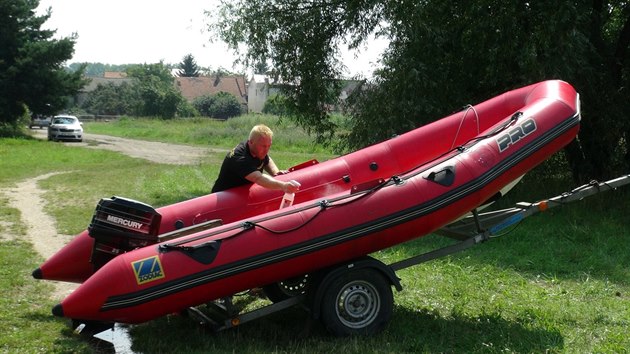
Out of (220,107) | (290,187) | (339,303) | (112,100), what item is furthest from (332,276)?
(112,100)

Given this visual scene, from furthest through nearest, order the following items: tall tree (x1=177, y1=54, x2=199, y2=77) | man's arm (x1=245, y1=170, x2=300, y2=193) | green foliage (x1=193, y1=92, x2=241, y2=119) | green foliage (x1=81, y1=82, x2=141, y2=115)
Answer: tall tree (x1=177, y1=54, x2=199, y2=77), green foliage (x1=81, y1=82, x2=141, y2=115), green foliage (x1=193, y1=92, x2=241, y2=119), man's arm (x1=245, y1=170, x2=300, y2=193)

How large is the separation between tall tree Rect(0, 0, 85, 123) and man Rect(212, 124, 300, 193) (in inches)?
1235

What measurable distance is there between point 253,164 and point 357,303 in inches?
62.5

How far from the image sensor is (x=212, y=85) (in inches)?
3807

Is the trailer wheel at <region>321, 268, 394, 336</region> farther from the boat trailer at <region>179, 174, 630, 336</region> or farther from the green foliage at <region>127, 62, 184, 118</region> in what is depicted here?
the green foliage at <region>127, 62, 184, 118</region>

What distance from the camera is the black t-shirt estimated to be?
646 cm

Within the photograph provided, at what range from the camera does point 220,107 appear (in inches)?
2854

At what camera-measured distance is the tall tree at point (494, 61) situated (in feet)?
36.7

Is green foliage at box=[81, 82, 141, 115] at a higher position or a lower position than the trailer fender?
lower

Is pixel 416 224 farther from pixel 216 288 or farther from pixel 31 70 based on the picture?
pixel 31 70

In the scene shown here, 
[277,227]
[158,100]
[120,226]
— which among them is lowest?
[158,100]

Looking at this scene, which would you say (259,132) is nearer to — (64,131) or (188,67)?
(64,131)

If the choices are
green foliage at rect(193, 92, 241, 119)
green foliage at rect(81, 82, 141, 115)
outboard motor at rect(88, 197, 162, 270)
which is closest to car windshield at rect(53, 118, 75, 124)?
outboard motor at rect(88, 197, 162, 270)

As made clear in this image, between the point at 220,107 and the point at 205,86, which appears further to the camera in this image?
the point at 205,86
